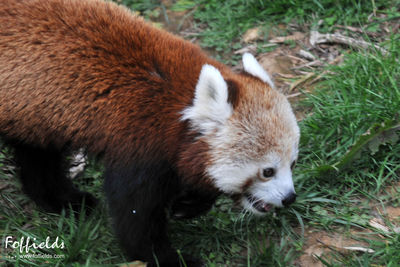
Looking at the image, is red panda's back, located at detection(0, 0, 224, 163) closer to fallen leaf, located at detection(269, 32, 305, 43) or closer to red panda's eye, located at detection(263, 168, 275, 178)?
red panda's eye, located at detection(263, 168, 275, 178)

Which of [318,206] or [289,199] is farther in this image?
[318,206]

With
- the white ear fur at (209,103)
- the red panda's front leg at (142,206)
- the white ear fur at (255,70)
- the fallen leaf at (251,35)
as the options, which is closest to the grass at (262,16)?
the fallen leaf at (251,35)

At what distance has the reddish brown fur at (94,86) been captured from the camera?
3.21 metres

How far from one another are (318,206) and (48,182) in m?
2.17

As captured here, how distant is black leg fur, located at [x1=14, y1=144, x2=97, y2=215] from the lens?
12.7 feet

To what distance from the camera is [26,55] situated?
3262 mm

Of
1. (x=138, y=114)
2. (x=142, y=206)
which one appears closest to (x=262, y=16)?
(x=138, y=114)

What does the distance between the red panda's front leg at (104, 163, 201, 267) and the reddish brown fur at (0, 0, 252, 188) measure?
0.38 feet

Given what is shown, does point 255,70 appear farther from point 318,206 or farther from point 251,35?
point 251,35

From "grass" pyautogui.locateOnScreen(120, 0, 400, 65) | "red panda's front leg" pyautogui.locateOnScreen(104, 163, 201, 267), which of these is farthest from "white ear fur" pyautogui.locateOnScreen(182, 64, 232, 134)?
"grass" pyautogui.locateOnScreen(120, 0, 400, 65)

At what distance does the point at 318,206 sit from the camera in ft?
12.6

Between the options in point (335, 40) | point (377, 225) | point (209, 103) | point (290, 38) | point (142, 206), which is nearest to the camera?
point (209, 103)

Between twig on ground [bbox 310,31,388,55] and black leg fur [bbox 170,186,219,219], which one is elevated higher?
twig on ground [bbox 310,31,388,55]

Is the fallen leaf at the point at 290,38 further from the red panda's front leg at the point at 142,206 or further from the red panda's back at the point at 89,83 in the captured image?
the red panda's front leg at the point at 142,206
